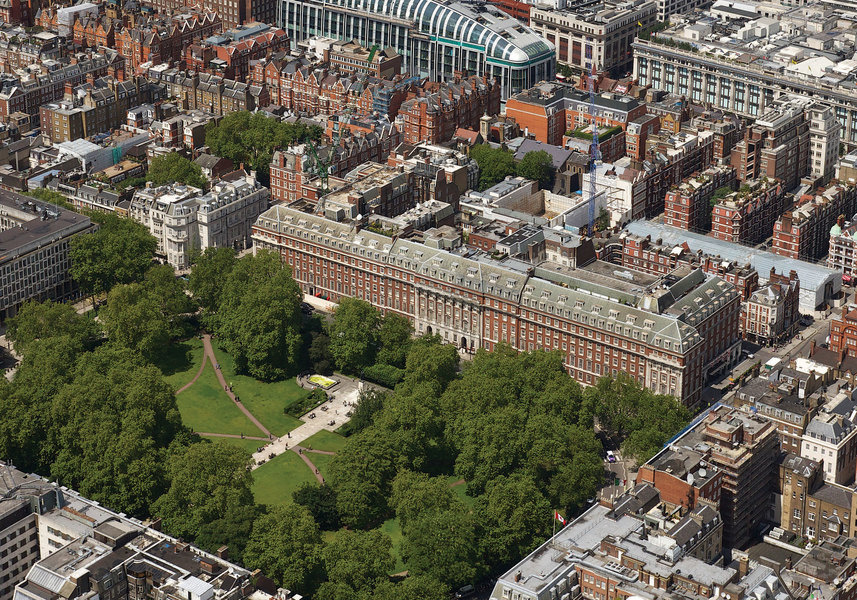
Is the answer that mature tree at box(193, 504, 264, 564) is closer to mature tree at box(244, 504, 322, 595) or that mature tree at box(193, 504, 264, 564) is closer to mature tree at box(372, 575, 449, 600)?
mature tree at box(244, 504, 322, 595)

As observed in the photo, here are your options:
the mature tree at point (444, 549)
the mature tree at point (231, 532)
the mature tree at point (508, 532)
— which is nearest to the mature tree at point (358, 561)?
the mature tree at point (444, 549)

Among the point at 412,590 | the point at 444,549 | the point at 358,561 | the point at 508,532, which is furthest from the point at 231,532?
the point at 508,532

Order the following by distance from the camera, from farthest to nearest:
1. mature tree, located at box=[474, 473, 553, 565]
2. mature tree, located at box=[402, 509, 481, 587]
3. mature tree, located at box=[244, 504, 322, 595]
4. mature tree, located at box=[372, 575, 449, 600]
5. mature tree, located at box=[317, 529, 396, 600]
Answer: mature tree, located at box=[474, 473, 553, 565]
mature tree, located at box=[402, 509, 481, 587]
mature tree, located at box=[244, 504, 322, 595]
mature tree, located at box=[317, 529, 396, 600]
mature tree, located at box=[372, 575, 449, 600]

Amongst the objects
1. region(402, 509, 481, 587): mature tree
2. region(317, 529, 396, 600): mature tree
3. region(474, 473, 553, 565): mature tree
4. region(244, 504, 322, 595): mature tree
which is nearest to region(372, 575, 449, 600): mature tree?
region(317, 529, 396, 600): mature tree

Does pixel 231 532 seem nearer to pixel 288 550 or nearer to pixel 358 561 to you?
pixel 288 550

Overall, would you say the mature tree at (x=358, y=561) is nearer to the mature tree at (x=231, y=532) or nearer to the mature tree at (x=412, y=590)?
the mature tree at (x=412, y=590)
